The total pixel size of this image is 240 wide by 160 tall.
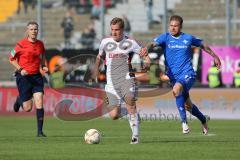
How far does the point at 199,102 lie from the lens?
1093 inches

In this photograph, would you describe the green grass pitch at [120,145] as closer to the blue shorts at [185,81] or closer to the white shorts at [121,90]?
the white shorts at [121,90]

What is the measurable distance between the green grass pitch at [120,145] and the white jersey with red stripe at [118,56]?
4.12 ft

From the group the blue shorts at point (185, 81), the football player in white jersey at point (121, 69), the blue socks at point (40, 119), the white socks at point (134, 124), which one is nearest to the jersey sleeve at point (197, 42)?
the blue shorts at point (185, 81)

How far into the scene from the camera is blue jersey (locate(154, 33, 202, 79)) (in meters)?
18.1

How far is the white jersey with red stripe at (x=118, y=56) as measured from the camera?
15.6 m

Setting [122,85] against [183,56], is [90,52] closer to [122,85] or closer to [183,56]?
[183,56]

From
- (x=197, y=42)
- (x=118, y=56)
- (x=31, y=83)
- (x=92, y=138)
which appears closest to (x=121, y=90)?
(x=118, y=56)

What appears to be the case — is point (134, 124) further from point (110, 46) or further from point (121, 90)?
point (110, 46)

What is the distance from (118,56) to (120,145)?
5.47 ft

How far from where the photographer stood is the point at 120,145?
15266mm

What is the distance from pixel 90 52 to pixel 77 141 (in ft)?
53.9

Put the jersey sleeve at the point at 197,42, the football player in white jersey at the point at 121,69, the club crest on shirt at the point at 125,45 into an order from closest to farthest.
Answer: the football player in white jersey at the point at 121,69
the club crest on shirt at the point at 125,45
the jersey sleeve at the point at 197,42

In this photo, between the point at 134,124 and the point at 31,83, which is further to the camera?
the point at 31,83

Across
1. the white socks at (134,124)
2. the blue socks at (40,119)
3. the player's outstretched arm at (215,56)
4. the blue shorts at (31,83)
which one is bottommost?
the blue socks at (40,119)
